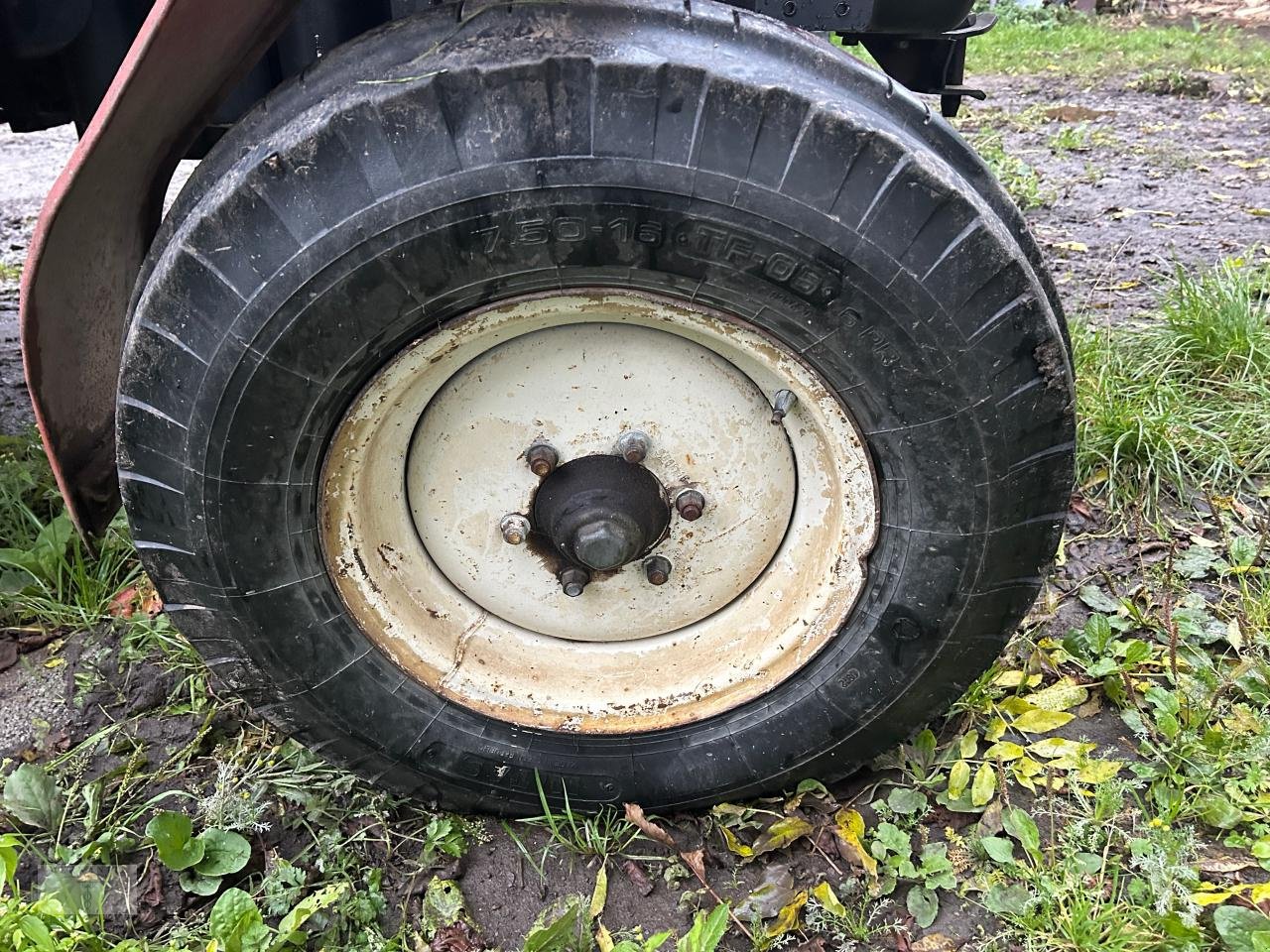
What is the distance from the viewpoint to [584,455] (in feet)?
5.10

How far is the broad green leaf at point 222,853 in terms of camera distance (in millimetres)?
1635

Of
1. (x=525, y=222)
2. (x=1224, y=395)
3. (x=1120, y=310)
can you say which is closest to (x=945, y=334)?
(x=525, y=222)

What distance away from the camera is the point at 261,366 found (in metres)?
1.28

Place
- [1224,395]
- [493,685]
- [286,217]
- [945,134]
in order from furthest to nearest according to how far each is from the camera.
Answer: [1224,395] < [493,685] < [945,134] < [286,217]

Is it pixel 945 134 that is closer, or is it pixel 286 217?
pixel 286 217

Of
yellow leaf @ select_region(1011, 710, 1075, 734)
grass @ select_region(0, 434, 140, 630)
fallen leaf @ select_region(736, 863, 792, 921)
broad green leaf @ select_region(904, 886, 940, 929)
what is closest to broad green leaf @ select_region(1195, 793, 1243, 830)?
yellow leaf @ select_region(1011, 710, 1075, 734)

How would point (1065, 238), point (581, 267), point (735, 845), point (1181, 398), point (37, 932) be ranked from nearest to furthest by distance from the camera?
1. point (581, 267)
2. point (37, 932)
3. point (735, 845)
4. point (1181, 398)
5. point (1065, 238)

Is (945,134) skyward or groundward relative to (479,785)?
skyward

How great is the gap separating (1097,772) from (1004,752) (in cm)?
16

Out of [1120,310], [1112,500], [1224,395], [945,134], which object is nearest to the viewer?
[945,134]

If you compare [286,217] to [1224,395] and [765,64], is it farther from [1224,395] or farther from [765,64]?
[1224,395]

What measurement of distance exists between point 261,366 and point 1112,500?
7.09 feet

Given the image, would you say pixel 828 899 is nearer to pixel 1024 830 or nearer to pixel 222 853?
pixel 1024 830

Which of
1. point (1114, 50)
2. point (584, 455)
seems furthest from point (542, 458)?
point (1114, 50)
